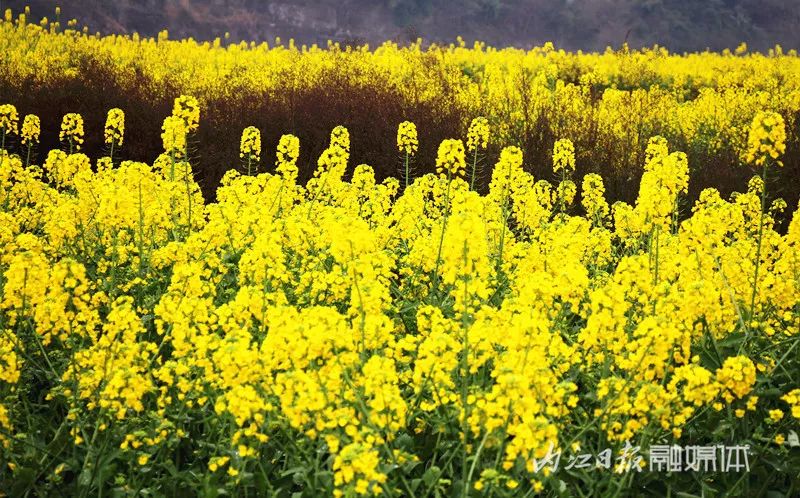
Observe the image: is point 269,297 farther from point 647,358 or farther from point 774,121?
point 774,121

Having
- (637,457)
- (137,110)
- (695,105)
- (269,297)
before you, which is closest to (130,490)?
(269,297)

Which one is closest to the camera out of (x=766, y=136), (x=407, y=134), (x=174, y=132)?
(x=766, y=136)

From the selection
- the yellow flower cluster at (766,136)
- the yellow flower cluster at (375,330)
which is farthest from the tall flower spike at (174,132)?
the yellow flower cluster at (766,136)

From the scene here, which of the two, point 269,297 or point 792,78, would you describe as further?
point 792,78

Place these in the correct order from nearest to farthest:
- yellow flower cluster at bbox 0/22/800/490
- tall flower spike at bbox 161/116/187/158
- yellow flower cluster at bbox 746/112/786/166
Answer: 1. yellow flower cluster at bbox 0/22/800/490
2. yellow flower cluster at bbox 746/112/786/166
3. tall flower spike at bbox 161/116/187/158

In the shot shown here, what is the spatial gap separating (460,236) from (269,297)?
3.20 ft

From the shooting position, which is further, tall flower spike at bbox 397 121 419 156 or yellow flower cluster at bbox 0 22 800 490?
tall flower spike at bbox 397 121 419 156

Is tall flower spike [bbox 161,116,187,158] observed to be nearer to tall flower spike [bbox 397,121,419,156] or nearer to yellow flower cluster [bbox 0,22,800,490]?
yellow flower cluster [bbox 0,22,800,490]

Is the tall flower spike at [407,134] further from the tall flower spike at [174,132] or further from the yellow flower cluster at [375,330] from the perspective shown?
the tall flower spike at [174,132]

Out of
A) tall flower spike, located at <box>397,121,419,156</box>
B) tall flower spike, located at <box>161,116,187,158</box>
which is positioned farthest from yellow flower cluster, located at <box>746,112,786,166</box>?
→ tall flower spike, located at <box>161,116,187,158</box>

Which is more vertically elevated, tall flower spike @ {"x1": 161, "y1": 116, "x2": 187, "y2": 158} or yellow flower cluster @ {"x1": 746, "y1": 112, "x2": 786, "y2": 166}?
yellow flower cluster @ {"x1": 746, "y1": 112, "x2": 786, "y2": 166}

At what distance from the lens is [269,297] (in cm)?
356

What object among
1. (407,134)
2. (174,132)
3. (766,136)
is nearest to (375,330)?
(766,136)

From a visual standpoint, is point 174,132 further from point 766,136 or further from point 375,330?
point 766,136
